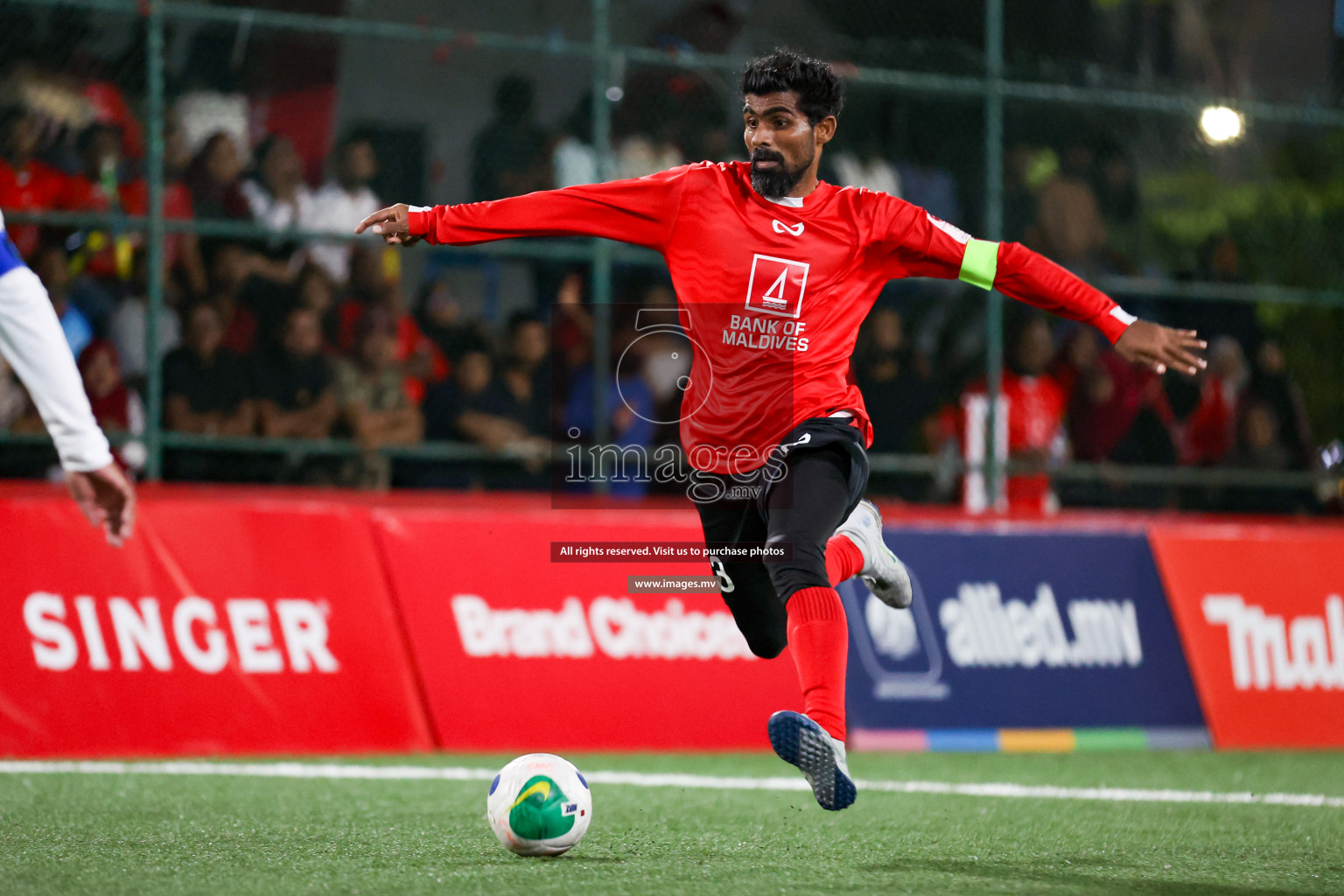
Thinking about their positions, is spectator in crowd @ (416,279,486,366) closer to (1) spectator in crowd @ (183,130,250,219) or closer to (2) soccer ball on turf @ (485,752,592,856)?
(1) spectator in crowd @ (183,130,250,219)

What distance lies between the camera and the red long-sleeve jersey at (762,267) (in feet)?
20.0

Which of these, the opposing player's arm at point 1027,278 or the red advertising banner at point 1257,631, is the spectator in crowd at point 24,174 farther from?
the red advertising banner at point 1257,631

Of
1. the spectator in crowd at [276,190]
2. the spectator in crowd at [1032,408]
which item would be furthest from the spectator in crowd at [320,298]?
the spectator in crowd at [1032,408]

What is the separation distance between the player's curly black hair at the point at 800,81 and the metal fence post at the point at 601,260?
16.4 feet

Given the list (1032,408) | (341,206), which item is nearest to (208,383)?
(341,206)

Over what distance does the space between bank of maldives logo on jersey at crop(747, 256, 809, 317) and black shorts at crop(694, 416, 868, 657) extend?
0.43 meters

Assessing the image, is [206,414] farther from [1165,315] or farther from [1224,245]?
[1224,245]

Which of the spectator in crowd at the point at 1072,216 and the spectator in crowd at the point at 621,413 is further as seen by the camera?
the spectator in crowd at the point at 1072,216

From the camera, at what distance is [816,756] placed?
17.2 ft

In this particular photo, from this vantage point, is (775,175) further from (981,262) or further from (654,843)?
(654,843)

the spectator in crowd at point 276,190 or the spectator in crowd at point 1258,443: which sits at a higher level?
the spectator in crowd at point 276,190

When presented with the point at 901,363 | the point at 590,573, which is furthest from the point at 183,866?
the point at 901,363

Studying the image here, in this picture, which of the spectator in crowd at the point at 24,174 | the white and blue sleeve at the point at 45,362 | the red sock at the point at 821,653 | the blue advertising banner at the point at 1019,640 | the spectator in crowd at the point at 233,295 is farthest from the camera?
the spectator in crowd at the point at 233,295

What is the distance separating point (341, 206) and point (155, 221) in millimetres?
1174
